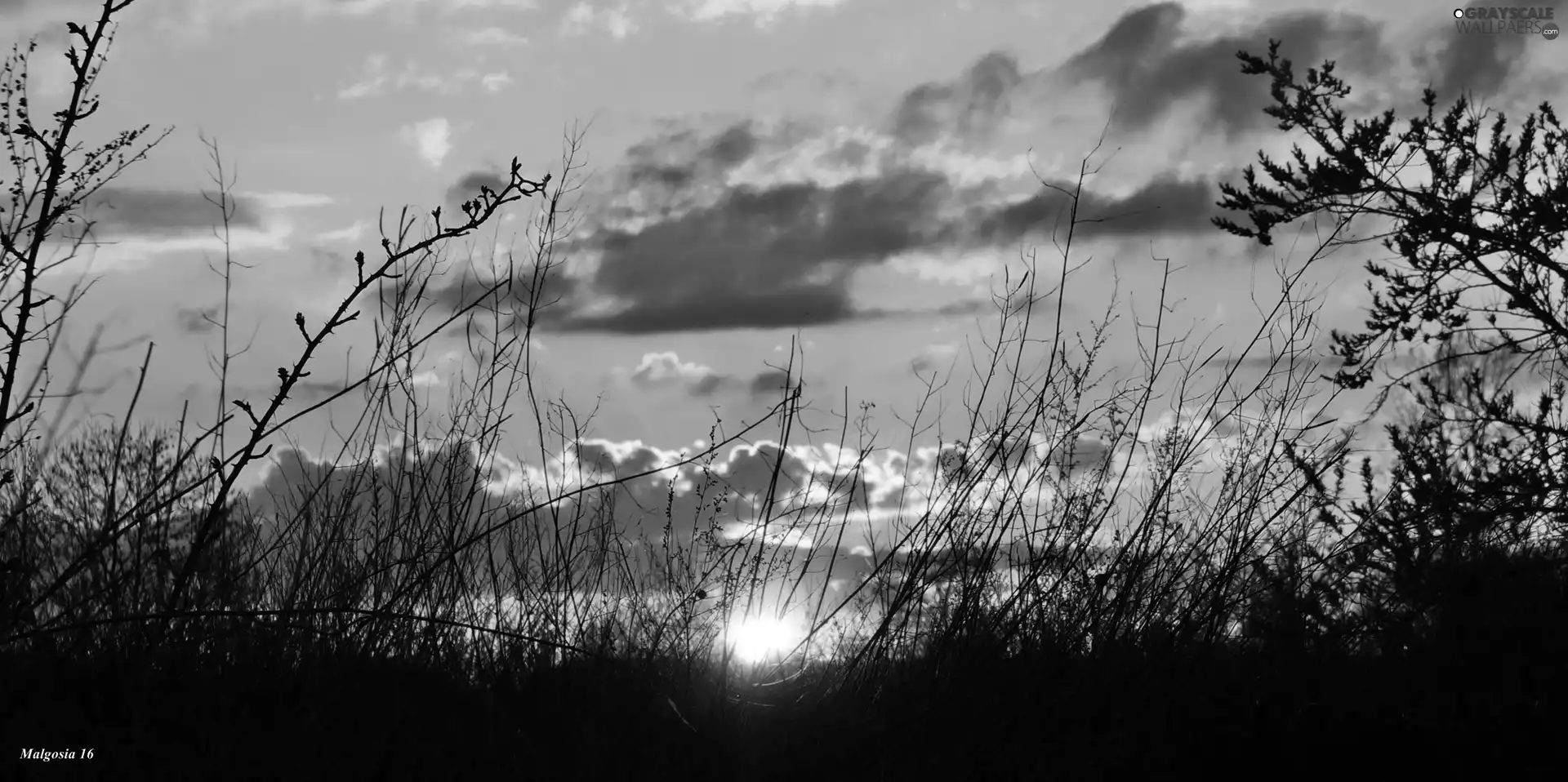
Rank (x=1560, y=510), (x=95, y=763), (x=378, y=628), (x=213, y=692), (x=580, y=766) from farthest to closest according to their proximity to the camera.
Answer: (x=1560, y=510) < (x=378, y=628) < (x=213, y=692) < (x=580, y=766) < (x=95, y=763)

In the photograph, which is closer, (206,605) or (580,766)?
(580,766)

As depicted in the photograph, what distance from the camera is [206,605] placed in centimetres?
277

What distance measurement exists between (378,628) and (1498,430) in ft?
18.8

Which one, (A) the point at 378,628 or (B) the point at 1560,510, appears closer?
(A) the point at 378,628

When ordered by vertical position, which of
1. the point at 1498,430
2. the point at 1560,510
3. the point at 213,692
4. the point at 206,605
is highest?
the point at 1498,430

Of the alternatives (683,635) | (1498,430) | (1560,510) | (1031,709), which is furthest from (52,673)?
(1498,430)

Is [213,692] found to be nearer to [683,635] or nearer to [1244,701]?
[683,635]

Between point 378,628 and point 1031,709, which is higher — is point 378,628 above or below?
above

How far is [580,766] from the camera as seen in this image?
2125 millimetres

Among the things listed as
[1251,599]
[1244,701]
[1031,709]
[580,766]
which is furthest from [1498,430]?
[580,766]

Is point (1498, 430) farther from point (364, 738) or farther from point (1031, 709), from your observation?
point (364, 738)

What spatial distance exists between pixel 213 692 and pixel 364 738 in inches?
17.3

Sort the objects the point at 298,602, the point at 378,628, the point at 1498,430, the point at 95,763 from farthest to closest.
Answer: the point at 1498,430
the point at 298,602
the point at 378,628
the point at 95,763

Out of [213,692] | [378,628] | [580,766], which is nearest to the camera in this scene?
[580,766]
